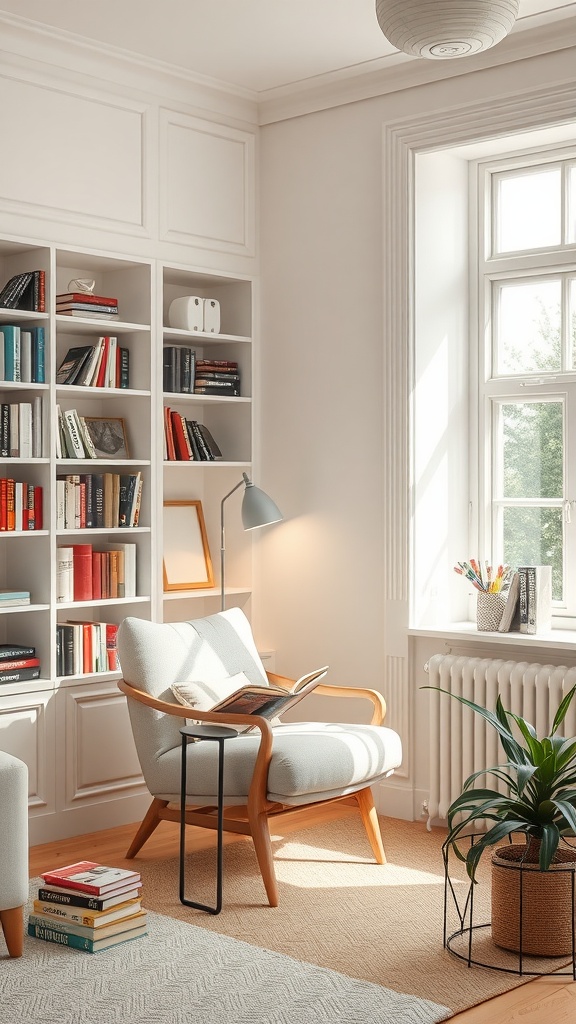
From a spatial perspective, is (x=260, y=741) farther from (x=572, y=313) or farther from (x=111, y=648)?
(x=572, y=313)

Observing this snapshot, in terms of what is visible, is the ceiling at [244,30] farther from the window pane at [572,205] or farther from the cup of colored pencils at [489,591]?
the cup of colored pencils at [489,591]

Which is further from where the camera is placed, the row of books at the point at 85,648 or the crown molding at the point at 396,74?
the row of books at the point at 85,648

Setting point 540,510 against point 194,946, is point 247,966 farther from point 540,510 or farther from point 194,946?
point 540,510

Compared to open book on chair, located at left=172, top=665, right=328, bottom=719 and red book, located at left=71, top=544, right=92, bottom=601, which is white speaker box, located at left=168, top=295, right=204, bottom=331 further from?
open book on chair, located at left=172, top=665, right=328, bottom=719

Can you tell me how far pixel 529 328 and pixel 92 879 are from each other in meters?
2.76

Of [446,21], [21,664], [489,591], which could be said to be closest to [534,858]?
[489,591]

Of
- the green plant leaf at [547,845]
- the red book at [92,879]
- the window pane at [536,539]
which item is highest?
the window pane at [536,539]

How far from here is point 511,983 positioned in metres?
2.97

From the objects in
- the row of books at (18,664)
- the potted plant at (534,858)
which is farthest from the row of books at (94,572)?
the potted plant at (534,858)

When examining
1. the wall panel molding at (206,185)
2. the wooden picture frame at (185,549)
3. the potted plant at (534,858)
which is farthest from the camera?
the wooden picture frame at (185,549)

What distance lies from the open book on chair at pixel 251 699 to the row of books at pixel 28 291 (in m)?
1.52

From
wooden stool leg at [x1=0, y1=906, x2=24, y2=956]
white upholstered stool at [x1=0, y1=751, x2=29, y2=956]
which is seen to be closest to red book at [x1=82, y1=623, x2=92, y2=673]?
white upholstered stool at [x1=0, y1=751, x2=29, y2=956]

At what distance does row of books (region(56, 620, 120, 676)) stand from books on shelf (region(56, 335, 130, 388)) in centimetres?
95

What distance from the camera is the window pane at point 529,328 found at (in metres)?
Result: 4.59
